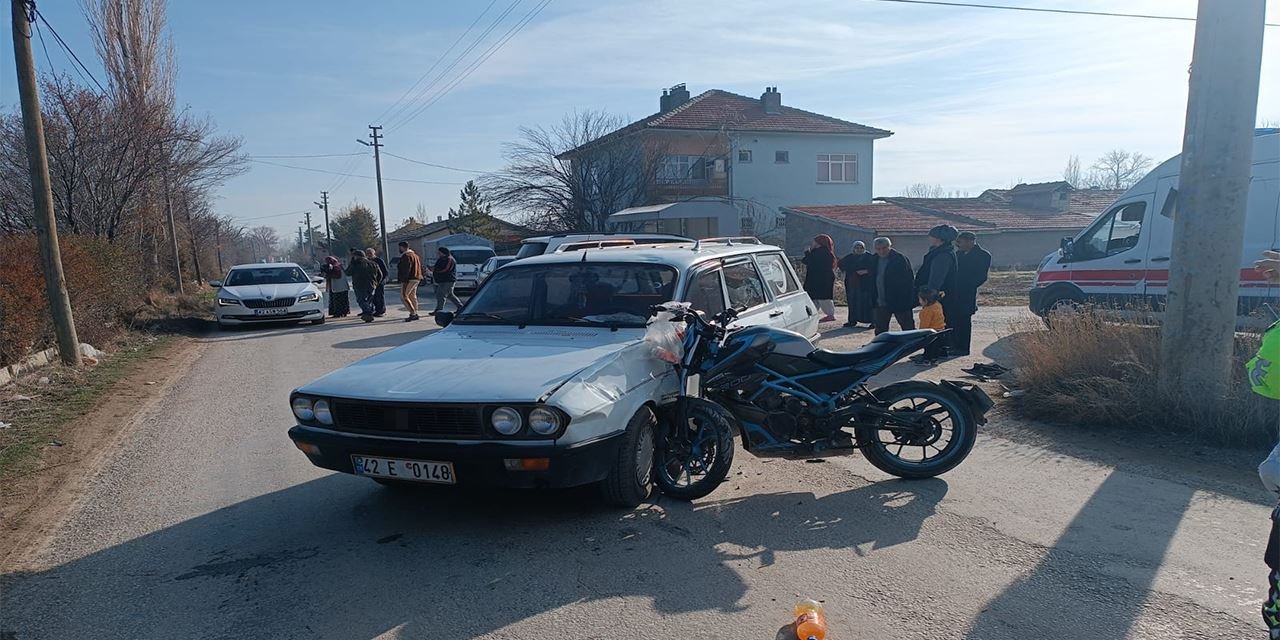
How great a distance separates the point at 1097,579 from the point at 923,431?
1.57 metres

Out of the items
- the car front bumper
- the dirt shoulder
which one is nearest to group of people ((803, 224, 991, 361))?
the car front bumper

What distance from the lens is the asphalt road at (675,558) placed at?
3.51 m

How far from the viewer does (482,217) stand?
2276 inches

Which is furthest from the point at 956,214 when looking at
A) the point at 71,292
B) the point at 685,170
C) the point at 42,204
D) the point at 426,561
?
the point at 426,561

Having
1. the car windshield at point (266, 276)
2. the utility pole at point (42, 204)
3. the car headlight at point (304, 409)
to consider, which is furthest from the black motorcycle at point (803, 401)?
the car windshield at point (266, 276)

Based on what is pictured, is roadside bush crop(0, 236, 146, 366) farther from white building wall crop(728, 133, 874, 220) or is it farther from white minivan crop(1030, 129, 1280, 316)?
white building wall crop(728, 133, 874, 220)

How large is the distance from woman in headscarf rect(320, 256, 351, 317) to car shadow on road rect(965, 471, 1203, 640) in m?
16.7

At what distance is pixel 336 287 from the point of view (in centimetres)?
1845

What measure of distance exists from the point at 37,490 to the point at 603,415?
4.30m

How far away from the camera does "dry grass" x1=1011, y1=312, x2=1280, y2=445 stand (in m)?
5.85

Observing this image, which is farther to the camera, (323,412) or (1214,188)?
(1214,188)

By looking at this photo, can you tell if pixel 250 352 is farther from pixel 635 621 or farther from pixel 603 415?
pixel 635 621

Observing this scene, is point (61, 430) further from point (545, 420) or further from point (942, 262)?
point (942, 262)

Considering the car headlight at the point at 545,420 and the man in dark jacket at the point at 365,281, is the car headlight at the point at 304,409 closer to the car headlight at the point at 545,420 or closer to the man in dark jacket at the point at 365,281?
the car headlight at the point at 545,420
